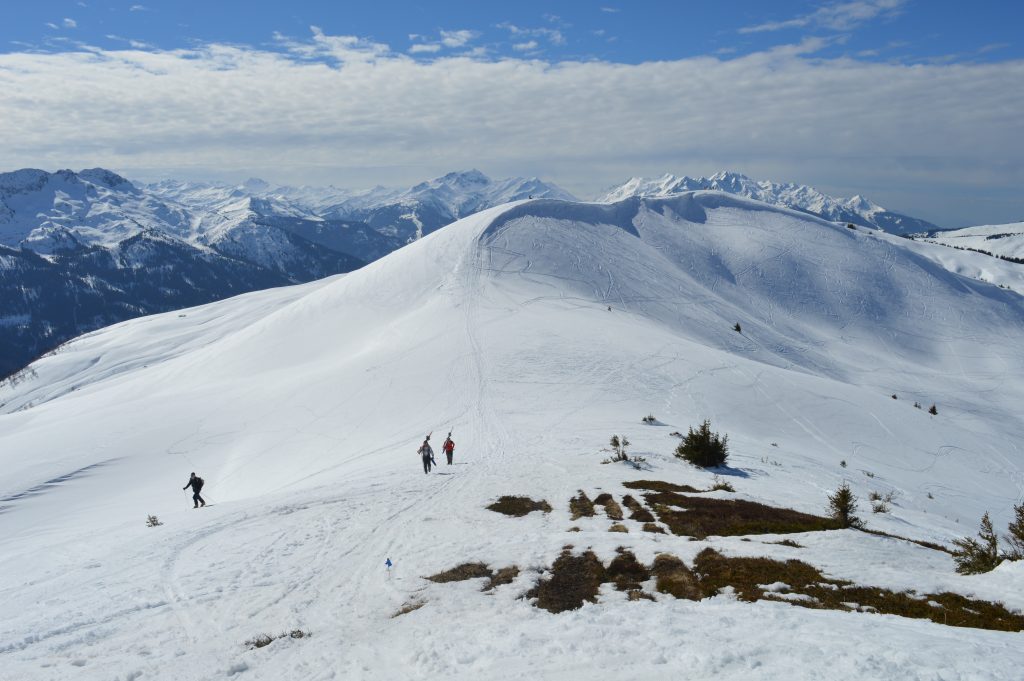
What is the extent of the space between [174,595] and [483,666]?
9.96m

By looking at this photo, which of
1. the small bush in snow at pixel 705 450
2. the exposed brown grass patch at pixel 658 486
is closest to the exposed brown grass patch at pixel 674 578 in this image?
the exposed brown grass patch at pixel 658 486

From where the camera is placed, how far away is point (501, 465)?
2997cm

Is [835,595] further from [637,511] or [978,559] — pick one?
[637,511]

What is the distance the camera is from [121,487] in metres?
37.2

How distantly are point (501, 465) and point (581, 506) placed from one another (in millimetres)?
7743

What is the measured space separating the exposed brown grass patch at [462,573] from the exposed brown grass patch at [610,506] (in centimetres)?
654

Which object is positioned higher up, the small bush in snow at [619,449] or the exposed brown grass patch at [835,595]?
the exposed brown grass patch at [835,595]

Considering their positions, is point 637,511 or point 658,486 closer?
point 637,511

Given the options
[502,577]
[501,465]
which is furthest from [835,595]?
[501,465]

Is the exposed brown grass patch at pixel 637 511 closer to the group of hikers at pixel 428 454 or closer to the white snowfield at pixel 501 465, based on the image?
the white snowfield at pixel 501 465

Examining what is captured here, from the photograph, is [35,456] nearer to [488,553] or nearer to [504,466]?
[504,466]

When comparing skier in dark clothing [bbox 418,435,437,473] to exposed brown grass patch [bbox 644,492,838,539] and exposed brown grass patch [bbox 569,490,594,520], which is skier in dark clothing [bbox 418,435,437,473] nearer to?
exposed brown grass patch [bbox 569,490,594,520]

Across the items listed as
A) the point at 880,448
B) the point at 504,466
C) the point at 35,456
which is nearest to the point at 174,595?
the point at 504,466

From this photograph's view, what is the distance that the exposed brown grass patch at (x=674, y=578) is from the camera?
1360 centimetres
